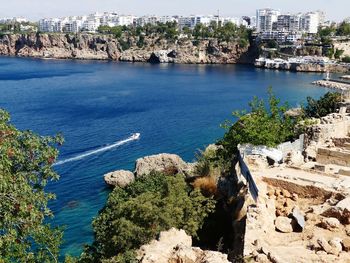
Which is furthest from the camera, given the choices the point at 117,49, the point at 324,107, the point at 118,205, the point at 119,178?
the point at 117,49

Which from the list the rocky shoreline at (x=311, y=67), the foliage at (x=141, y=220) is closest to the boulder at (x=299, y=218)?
the foliage at (x=141, y=220)

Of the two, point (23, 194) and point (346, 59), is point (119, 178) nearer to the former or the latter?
point (23, 194)

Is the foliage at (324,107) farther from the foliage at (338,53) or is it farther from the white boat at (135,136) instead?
the foliage at (338,53)

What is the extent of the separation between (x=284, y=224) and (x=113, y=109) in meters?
59.9

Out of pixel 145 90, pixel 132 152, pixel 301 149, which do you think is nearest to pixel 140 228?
pixel 301 149

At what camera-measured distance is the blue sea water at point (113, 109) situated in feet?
125

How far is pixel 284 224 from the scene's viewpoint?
49.1 feet

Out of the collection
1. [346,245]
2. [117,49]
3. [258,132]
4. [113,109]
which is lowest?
[113,109]

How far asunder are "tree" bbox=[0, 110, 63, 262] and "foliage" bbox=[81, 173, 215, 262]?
368 centimetres

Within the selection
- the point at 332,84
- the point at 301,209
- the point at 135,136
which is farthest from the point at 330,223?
the point at 332,84

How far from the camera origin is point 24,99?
8044cm

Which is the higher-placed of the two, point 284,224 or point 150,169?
point 284,224

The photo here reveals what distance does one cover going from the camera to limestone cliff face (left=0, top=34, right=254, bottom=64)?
163 metres

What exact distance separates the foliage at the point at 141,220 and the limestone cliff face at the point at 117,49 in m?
145
